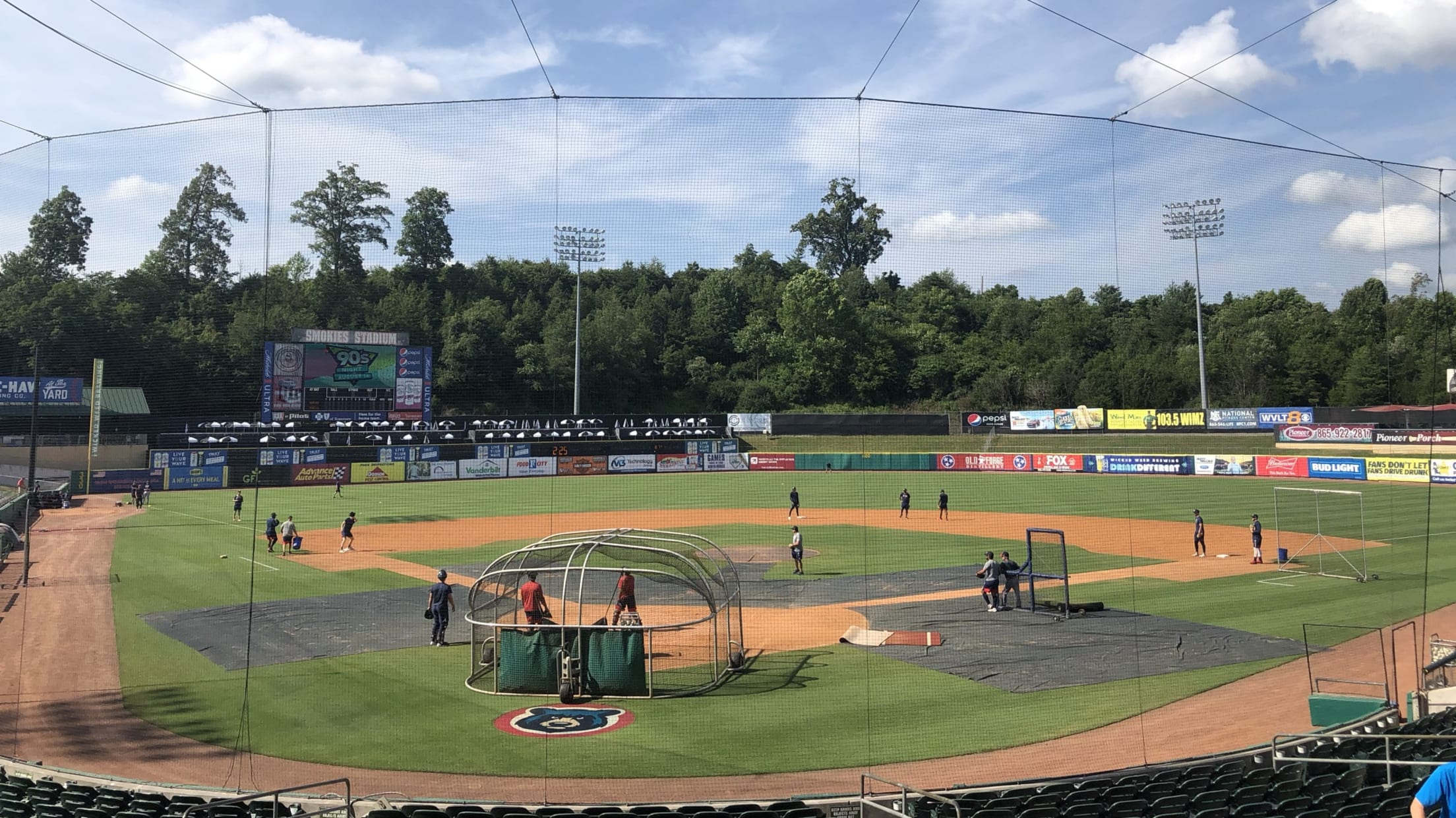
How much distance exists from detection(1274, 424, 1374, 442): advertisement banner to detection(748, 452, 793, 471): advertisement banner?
28.1m

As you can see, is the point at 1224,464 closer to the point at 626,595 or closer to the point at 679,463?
the point at 679,463

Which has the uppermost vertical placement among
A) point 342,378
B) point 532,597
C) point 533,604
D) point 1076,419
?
point 342,378

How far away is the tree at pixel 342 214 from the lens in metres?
12.8

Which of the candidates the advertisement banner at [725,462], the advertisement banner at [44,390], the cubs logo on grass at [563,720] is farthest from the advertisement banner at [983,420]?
the advertisement banner at [44,390]

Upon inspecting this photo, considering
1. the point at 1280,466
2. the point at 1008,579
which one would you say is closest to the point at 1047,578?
the point at 1008,579

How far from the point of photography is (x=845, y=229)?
13.7 meters

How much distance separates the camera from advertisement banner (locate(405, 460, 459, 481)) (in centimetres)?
4862

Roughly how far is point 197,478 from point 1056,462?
4688cm

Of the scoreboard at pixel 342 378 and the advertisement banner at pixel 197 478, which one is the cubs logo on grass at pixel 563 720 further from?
the advertisement banner at pixel 197 478

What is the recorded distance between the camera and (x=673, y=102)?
12.3 meters

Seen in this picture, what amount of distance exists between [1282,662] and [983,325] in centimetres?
1631

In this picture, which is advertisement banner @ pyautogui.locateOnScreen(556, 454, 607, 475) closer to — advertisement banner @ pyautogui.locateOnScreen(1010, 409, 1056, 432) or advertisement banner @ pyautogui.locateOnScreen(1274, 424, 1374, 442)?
advertisement banner @ pyautogui.locateOnScreen(1010, 409, 1056, 432)

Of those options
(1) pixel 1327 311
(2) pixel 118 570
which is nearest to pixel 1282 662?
(2) pixel 118 570

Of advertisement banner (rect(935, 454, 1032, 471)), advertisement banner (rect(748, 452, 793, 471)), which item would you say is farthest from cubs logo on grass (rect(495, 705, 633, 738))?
advertisement banner (rect(935, 454, 1032, 471))
